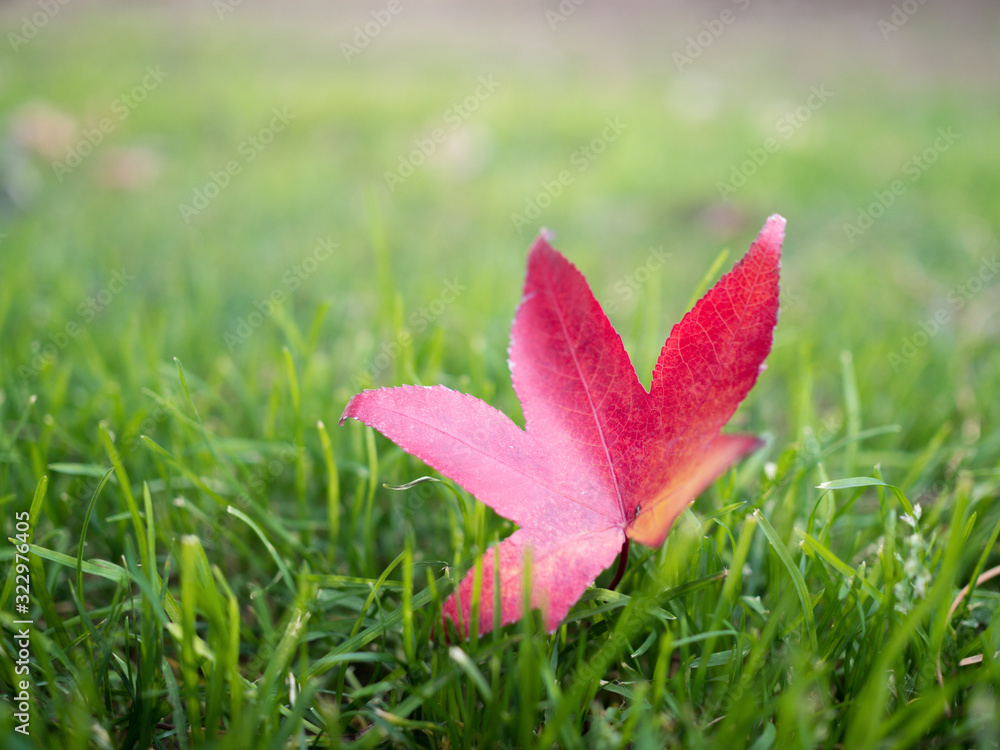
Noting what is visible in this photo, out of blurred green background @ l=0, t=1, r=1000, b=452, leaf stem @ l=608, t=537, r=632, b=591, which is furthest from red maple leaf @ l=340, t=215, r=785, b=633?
blurred green background @ l=0, t=1, r=1000, b=452

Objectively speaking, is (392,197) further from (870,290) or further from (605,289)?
(870,290)

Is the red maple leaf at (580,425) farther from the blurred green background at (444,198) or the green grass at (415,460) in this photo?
the blurred green background at (444,198)

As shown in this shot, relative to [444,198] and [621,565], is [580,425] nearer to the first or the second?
[621,565]

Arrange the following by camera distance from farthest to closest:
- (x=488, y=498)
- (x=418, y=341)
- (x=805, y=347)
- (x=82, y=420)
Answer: (x=418, y=341), (x=805, y=347), (x=82, y=420), (x=488, y=498)

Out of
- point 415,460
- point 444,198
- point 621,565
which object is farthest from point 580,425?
point 444,198

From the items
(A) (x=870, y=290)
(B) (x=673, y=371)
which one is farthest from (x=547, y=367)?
(A) (x=870, y=290)

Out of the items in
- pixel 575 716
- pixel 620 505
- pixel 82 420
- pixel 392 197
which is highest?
pixel 392 197

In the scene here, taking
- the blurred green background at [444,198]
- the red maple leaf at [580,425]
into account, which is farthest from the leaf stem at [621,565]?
the blurred green background at [444,198]
